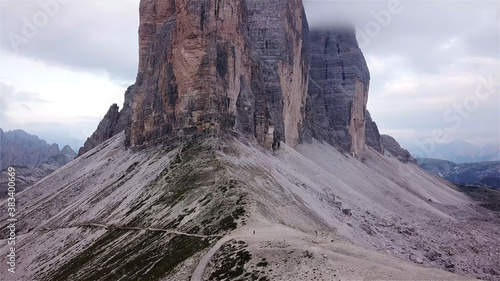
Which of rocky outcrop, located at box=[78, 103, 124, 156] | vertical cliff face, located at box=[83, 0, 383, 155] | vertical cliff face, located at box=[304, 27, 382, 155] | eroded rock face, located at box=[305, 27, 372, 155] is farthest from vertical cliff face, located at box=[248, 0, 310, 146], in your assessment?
rocky outcrop, located at box=[78, 103, 124, 156]

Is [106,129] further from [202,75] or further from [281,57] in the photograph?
[202,75]

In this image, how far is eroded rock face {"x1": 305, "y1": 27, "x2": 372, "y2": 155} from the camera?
6516 inches

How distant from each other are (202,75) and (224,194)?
34504mm

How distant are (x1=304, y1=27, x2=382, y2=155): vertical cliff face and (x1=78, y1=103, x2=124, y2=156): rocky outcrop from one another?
65.7 metres

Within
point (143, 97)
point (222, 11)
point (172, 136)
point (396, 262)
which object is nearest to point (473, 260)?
point (396, 262)

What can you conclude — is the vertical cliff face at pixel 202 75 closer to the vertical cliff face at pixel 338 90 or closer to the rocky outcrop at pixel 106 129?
the vertical cliff face at pixel 338 90

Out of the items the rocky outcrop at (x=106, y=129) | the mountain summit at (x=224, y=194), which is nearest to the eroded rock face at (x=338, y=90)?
the mountain summit at (x=224, y=194)

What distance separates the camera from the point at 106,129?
149m

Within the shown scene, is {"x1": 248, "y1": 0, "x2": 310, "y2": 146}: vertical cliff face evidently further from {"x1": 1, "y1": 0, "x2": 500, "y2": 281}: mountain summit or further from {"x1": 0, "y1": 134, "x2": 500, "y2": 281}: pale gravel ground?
{"x1": 0, "y1": 134, "x2": 500, "y2": 281}: pale gravel ground

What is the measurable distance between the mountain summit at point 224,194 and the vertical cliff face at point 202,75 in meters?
0.30

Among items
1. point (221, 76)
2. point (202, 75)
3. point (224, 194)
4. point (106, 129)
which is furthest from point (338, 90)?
point (224, 194)

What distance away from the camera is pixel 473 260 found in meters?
62.8

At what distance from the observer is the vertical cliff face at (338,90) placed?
543ft

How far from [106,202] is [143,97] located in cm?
3470
